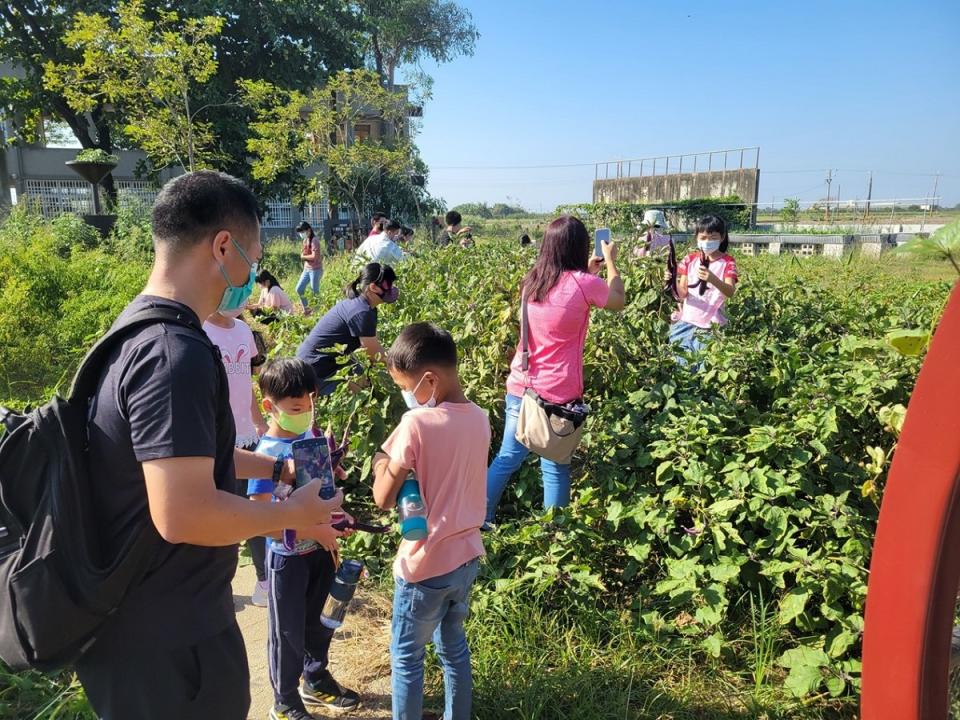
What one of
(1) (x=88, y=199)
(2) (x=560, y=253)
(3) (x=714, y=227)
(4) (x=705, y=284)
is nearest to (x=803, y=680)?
(2) (x=560, y=253)

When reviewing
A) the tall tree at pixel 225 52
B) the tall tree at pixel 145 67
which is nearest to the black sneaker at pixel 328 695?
the tall tree at pixel 145 67

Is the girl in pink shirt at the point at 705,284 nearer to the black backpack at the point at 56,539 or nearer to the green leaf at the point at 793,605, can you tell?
the green leaf at the point at 793,605

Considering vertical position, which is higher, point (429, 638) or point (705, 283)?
point (705, 283)

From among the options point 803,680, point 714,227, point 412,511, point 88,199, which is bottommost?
point 803,680

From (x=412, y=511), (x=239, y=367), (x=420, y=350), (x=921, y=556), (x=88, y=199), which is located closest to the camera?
(x=921, y=556)

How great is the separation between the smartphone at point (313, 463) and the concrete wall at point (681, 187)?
28570 mm

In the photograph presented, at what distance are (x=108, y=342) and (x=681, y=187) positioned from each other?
119 feet

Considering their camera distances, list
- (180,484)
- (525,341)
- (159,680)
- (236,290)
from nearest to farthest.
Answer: (180,484)
(159,680)
(236,290)
(525,341)

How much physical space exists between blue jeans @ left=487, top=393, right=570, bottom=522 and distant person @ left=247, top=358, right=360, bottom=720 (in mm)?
1170

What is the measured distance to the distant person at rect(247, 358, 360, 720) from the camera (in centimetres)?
243

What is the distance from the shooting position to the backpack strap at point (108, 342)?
54.0 inches

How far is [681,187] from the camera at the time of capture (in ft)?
115

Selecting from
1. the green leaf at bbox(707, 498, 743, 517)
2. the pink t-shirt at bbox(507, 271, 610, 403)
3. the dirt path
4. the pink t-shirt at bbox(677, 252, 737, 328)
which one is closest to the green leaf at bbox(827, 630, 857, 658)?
the green leaf at bbox(707, 498, 743, 517)

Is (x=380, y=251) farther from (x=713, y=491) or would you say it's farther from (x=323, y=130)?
(x=323, y=130)
